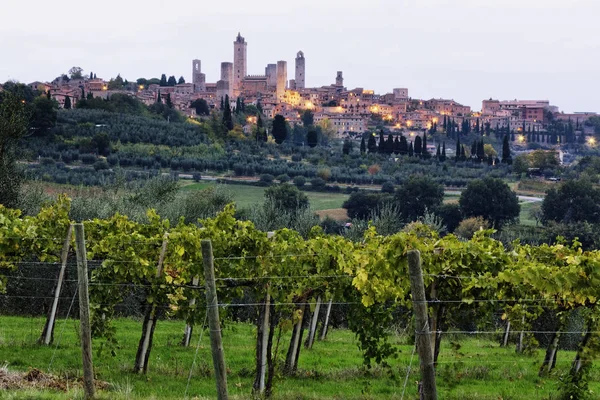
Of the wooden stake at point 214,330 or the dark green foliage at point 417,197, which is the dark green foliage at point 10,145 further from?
the dark green foliage at point 417,197

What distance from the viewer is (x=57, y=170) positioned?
148 feet

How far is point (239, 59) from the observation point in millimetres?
193750

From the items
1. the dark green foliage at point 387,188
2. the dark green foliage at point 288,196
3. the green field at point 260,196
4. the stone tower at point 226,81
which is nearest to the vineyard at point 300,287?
the dark green foliage at point 288,196

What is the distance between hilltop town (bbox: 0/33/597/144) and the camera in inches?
5344

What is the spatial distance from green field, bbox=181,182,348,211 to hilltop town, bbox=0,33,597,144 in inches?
2538

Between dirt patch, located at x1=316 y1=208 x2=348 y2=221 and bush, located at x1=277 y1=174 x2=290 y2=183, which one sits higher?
bush, located at x1=277 y1=174 x2=290 y2=183

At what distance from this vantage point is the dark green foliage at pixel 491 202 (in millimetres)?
48938

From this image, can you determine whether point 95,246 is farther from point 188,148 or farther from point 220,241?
point 188,148

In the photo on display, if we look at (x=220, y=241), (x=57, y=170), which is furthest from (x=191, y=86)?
(x=220, y=241)

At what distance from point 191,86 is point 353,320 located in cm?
16796

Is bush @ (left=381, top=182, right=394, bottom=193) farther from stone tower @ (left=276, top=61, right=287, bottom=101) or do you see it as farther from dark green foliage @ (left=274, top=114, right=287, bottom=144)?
stone tower @ (left=276, top=61, right=287, bottom=101)

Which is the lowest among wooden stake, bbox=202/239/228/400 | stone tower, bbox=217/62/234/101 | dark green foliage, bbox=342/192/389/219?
dark green foliage, bbox=342/192/389/219

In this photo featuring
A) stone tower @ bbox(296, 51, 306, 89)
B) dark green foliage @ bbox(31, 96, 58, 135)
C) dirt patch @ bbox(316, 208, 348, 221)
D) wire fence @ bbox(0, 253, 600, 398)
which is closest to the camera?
wire fence @ bbox(0, 253, 600, 398)

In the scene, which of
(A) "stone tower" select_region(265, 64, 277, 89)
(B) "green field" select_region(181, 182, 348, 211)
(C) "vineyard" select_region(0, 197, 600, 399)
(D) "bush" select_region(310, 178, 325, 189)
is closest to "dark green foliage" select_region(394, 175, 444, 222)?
(B) "green field" select_region(181, 182, 348, 211)
